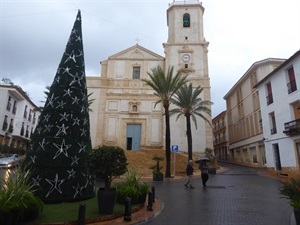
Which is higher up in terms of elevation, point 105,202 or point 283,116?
point 283,116

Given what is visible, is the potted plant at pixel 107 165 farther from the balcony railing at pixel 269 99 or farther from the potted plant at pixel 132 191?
the balcony railing at pixel 269 99

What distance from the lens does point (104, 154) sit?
6867 mm

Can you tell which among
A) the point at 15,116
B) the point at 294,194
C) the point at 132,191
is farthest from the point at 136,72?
the point at 294,194

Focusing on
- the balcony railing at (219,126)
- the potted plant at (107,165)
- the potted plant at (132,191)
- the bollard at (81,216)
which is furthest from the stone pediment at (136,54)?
the bollard at (81,216)

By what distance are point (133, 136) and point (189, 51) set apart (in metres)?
14.8

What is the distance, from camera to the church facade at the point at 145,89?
32656 millimetres

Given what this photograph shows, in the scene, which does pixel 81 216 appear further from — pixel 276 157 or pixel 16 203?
pixel 276 157

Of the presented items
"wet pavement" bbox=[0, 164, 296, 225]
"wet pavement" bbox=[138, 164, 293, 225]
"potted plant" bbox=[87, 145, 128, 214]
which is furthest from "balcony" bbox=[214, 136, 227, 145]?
"potted plant" bbox=[87, 145, 128, 214]

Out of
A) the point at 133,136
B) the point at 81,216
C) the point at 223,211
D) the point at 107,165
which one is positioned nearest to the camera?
the point at 81,216

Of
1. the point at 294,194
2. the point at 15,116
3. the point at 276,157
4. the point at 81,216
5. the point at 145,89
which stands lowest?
the point at 81,216

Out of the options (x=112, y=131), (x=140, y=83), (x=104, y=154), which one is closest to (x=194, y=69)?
(x=140, y=83)

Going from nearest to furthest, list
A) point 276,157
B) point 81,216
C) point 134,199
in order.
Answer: point 81,216
point 134,199
point 276,157

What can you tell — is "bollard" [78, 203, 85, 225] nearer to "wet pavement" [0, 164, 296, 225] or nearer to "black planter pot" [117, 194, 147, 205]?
"wet pavement" [0, 164, 296, 225]

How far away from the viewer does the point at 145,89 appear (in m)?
34.8
